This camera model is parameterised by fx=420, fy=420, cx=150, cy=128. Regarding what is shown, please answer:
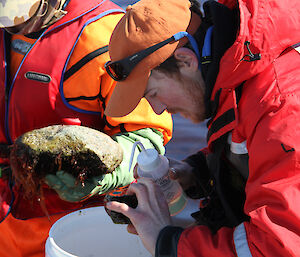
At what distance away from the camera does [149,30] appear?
1398 millimetres

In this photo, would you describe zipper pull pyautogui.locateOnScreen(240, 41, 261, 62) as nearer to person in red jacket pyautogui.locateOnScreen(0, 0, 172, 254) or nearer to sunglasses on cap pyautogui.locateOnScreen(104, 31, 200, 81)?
sunglasses on cap pyautogui.locateOnScreen(104, 31, 200, 81)

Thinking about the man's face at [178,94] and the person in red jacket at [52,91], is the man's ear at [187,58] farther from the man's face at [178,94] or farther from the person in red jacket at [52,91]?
the person in red jacket at [52,91]

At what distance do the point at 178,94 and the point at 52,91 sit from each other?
2.08 feet

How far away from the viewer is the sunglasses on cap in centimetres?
139

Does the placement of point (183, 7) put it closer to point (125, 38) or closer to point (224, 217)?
point (125, 38)

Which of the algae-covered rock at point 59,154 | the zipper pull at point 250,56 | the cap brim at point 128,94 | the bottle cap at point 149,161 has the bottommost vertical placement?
the bottle cap at point 149,161

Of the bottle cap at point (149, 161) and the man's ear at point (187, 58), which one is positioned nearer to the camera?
the man's ear at point (187, 58)

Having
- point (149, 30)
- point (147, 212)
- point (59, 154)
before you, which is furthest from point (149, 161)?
point (149, 30)

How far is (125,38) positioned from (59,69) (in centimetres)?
49

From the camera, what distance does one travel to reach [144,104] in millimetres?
1886

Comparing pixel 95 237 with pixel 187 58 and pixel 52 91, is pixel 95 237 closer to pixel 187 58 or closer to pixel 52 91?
pixel 52 91

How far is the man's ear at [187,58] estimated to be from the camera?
1392 millimetres


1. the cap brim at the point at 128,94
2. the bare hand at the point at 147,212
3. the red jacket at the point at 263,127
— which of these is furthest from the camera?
the cap brim at the point at 128,94

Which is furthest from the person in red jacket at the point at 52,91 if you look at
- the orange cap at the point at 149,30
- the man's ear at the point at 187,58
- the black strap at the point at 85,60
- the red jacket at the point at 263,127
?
the red jacket at the point at 263,127
